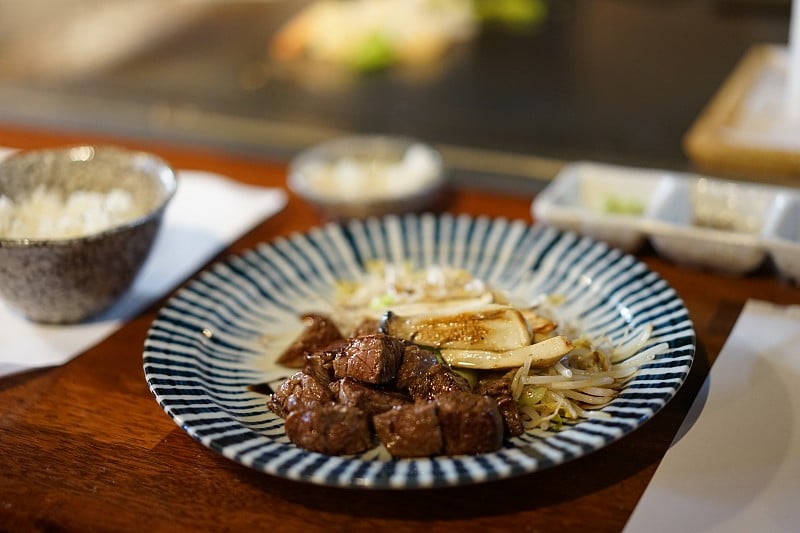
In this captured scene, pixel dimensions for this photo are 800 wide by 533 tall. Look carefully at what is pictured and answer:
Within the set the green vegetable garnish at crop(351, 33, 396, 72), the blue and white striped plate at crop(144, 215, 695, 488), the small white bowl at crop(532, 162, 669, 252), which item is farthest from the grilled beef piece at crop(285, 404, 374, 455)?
the green vegetable garnish at crop(351, 33, 396, 72)

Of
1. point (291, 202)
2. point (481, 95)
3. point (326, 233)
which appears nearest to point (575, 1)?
point (481, 95)

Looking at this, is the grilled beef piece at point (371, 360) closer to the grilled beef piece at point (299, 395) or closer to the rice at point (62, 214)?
the grilled beef piece at point (299, 395)

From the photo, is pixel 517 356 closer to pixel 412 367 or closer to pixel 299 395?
pixel 412 367

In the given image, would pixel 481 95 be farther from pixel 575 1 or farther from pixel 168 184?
pixel 168 184

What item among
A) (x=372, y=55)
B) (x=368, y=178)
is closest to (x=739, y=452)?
(x=368, y=178)

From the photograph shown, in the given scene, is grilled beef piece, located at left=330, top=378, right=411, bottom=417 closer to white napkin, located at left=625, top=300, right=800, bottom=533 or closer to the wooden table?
the wooden table

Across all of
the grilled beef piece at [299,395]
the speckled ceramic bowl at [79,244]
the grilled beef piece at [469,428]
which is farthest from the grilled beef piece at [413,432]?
the speckled ceramic bowl at [79,244]
